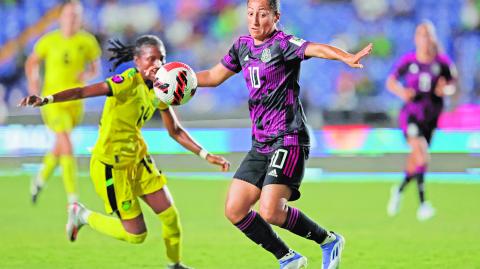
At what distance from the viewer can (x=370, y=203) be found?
38.0ft

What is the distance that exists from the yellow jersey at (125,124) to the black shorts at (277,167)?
3.24ft

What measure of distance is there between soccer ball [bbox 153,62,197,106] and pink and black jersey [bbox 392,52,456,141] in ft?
18.7

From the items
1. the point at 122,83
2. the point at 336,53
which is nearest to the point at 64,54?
the point at 122,83

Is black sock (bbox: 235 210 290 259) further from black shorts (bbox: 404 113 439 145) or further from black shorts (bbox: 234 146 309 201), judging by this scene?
black shorts (bbox: 404 113 439 145)

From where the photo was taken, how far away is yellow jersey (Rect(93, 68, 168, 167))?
669 cm

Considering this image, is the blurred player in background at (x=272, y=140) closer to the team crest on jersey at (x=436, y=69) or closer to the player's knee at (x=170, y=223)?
the player's knee at (x=170, y=223)

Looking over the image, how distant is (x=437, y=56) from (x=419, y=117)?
0.94 meters

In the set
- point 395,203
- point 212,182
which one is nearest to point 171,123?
point 395,203

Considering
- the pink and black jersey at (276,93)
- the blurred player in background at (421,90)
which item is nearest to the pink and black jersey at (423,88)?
the blurred player in background at (421,90)

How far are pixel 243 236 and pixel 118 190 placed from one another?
2.63 m

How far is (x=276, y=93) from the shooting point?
6.00m

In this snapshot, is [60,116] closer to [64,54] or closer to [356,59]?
[64,54]

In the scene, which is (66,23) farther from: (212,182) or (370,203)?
(370,203)

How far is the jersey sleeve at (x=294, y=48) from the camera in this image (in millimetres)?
5828
